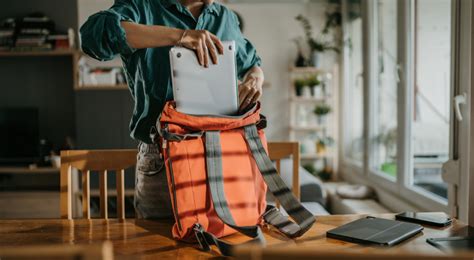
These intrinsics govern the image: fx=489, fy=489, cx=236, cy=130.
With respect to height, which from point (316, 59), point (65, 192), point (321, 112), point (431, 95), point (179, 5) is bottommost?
point (65, 192)

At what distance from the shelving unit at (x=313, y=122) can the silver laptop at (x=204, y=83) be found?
11.8 feet

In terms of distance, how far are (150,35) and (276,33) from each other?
3924mm

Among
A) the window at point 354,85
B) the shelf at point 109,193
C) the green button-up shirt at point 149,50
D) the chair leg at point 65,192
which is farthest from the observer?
the shelf at point 109,193

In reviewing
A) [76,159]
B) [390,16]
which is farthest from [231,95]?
[390,16]

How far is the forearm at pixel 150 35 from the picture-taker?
1090 mm

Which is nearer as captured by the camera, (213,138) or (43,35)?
(213,138)

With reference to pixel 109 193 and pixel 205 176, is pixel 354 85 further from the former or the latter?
pixel 205 176

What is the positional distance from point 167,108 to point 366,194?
2.65 metres

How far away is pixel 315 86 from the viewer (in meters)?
4.67

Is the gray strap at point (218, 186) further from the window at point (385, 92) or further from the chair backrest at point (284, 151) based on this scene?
the window at point (385, 92)

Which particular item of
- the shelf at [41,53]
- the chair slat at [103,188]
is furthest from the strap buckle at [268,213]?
the shelf at [41,53]

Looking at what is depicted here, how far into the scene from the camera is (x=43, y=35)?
473 cm

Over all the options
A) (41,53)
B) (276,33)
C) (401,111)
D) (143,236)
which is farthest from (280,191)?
(41,53)

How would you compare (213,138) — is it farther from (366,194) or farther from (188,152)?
(366,194)
